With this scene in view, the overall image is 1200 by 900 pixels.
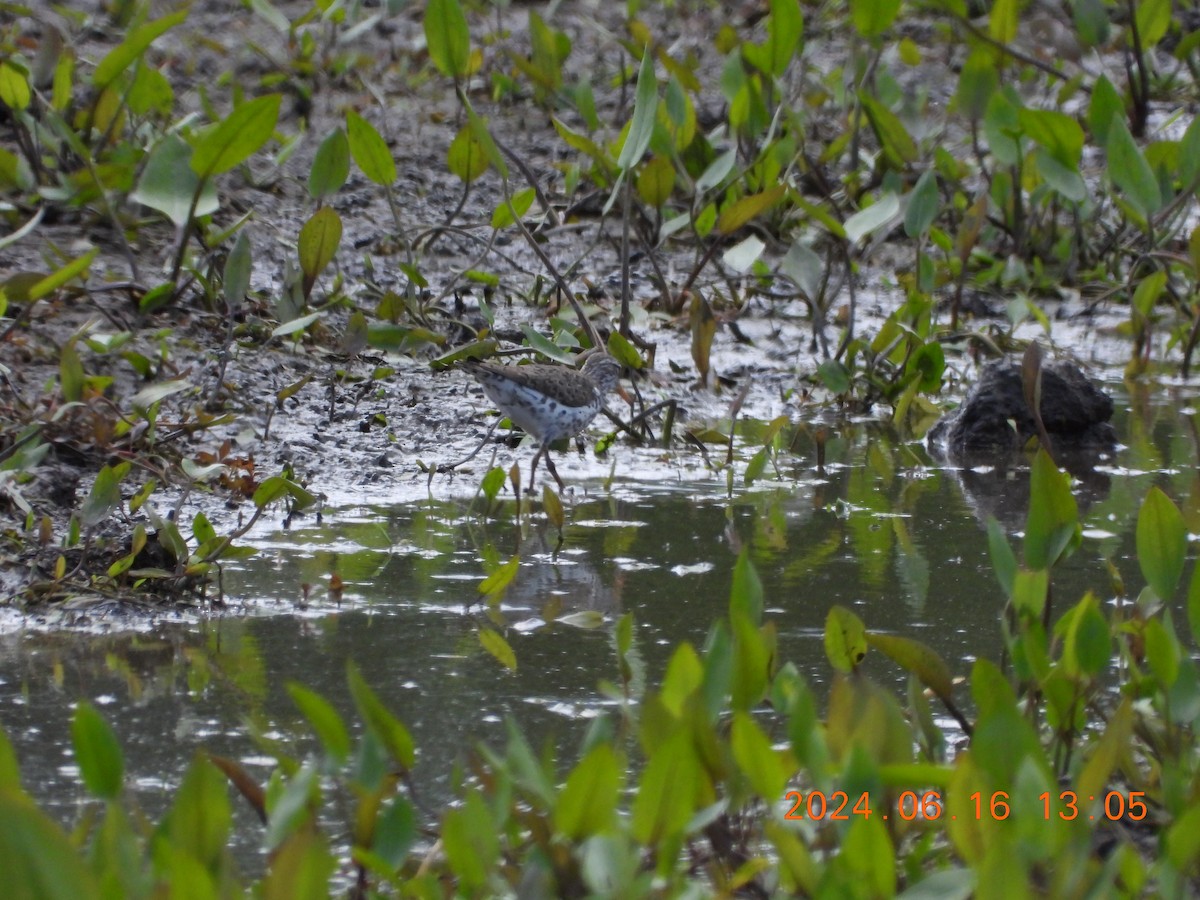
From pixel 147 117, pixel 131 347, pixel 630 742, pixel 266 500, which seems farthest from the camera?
pixel 147 117

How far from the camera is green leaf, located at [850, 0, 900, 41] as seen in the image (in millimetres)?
7016

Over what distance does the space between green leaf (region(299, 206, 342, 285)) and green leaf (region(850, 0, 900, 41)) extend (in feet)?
9.42

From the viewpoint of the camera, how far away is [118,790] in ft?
7.43

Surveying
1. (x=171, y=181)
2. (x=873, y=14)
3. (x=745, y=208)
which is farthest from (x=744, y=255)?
(x=171, y=181)

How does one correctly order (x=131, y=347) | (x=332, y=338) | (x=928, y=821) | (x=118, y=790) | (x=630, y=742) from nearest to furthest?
(x=118, y=790) → (x=928, y=821) → (x=630, y=742) → (x=131, y=347) → (x=332, y=338)

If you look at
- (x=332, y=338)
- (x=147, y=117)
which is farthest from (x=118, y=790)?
(x=147, y=117)

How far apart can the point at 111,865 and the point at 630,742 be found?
4.30 feet

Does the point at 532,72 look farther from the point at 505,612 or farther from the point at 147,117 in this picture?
the point at 505,612

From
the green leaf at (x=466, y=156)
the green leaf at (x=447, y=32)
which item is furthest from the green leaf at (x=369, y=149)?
the green leaf at (x=447, y=32)

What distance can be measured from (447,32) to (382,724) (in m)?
4.03

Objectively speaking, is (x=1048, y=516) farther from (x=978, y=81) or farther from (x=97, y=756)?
(x=978, y=81)

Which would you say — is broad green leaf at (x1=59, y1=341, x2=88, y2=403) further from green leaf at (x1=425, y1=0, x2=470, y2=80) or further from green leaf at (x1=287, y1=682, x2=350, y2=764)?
green leaf at (x1=287, y1=682, x2=350, y2=764)

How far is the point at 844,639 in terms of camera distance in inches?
118

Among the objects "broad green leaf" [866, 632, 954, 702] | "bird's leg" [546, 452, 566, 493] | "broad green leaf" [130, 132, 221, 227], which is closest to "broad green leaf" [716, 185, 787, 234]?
"bird's leg" [546, 452, 566, 493]
